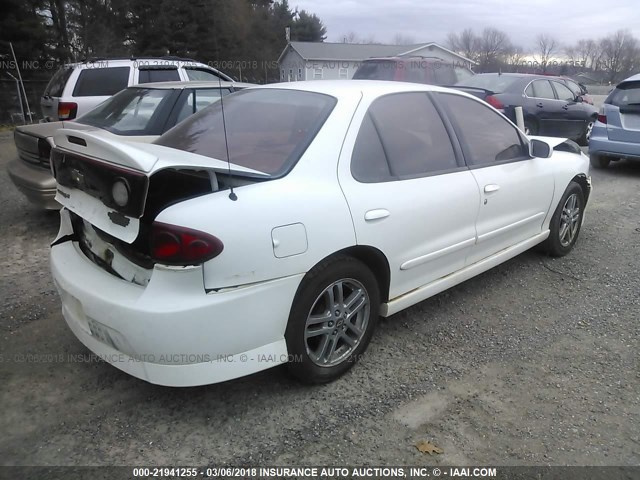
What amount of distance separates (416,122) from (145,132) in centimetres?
338

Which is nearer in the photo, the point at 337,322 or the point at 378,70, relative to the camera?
the point at 337,322

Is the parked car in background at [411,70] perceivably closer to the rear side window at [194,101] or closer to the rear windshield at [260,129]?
the rear side window at [194,101]

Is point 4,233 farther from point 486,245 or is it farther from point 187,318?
point 486,245

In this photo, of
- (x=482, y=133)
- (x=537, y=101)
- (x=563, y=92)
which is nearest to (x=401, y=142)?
(x=482, y=133)

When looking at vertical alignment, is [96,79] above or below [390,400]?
above

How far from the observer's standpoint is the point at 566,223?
4.70 m

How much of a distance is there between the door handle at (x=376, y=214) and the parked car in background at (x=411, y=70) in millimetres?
9281

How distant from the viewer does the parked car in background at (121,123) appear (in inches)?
198

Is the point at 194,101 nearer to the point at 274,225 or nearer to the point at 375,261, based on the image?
the point at 375,261

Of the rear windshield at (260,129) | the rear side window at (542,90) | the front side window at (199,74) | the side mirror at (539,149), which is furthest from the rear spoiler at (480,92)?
the rear windshield at (260,129)

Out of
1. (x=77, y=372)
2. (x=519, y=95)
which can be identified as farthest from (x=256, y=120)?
(x=519, y=95)

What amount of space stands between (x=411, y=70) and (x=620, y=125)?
193 inches

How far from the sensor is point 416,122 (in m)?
3.30

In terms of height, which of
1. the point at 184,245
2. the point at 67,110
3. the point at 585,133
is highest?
the point at 184,245
